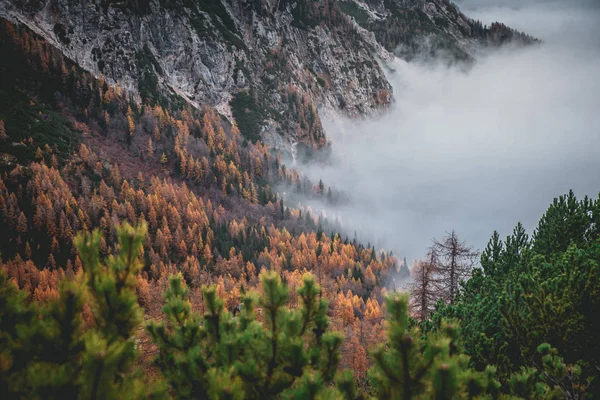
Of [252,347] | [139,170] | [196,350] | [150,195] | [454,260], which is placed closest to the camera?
[196,350]

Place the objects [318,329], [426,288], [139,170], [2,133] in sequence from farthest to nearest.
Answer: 1. [139,170]
2. [2,133]
3. [426,288]
4. [318,329]

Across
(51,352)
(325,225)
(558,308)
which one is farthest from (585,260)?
(325,225)

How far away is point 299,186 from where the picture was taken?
19938 cm

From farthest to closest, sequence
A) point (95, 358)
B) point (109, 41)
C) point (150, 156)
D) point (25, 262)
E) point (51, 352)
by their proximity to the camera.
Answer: point (109, 41), point (150, 156), point (25, 262), point (51, 352), point (95, 358)

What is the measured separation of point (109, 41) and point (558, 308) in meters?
217

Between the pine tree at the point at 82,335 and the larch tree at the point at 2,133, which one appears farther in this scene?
the larch tree at the point at 2,133

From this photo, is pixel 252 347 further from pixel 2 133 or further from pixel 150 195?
pixel 2 133

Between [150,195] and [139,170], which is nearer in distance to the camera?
[150,195]

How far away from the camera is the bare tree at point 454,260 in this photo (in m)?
22.5

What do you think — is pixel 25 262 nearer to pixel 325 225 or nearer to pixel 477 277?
pixel 477 277

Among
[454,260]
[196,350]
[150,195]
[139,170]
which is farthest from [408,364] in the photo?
[139,170]

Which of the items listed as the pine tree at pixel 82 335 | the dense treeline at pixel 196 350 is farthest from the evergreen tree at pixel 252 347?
the pine tree at pixel 82 335

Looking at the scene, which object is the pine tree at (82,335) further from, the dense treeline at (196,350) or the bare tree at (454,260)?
the bare tree at (454,260)

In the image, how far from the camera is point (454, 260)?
2289cm
